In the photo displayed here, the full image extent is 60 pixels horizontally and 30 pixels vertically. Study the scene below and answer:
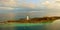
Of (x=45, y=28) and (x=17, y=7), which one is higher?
(x=17, y=7)

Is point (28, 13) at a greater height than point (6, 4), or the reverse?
point (6, 4)

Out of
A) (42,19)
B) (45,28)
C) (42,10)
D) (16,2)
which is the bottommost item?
(45,28)

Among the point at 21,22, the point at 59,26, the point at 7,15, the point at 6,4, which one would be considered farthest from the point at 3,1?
the point at 59,26

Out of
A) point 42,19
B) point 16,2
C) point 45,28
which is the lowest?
point 45,28

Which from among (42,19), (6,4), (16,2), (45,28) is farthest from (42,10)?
(6,4)

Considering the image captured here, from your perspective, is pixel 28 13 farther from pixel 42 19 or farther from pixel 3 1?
pixel 3 1

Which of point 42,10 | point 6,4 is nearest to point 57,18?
point 42,10

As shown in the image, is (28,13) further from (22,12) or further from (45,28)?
(45,28)

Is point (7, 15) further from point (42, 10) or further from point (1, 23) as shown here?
point (42, 10)
